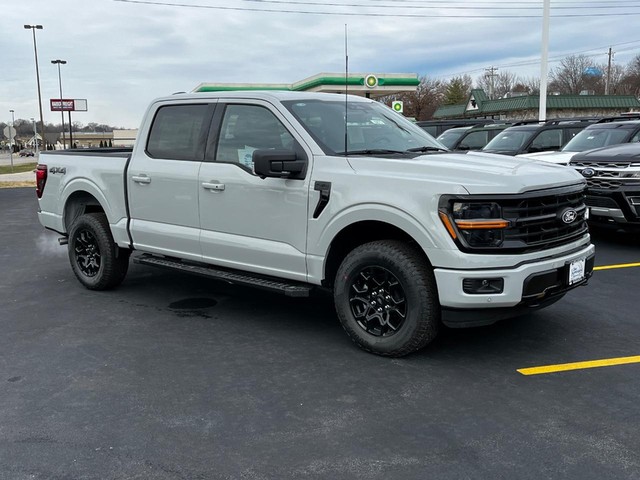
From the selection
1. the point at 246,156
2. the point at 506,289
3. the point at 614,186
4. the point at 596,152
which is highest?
the point at 246,156

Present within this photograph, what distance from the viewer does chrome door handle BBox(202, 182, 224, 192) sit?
5398 millimetres

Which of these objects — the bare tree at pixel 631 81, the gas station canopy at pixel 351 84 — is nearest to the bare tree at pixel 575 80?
the bare tree at pixel 631 81

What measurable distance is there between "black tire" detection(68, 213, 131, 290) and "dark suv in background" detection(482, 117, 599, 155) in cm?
838

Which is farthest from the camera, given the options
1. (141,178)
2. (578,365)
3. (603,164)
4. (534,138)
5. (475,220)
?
(534,138)

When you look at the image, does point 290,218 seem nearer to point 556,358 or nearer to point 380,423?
point 380,423

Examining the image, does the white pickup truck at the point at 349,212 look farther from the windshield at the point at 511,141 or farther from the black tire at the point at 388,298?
the windshield at the point at 511,141

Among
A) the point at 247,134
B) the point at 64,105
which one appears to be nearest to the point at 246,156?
the point at 247,134

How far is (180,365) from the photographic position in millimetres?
4613

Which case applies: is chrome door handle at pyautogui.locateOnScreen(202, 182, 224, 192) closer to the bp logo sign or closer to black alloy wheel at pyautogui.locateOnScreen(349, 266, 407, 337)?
black alloy wheel at pyautogui.locateOnScreen(349, 266, 407, 337)

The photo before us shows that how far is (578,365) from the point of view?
14.7ft

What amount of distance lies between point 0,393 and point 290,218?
241 cm

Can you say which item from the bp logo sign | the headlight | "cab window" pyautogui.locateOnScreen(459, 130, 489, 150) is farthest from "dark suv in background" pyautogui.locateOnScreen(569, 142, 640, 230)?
the bp logo sign

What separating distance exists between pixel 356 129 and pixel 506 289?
1.97m

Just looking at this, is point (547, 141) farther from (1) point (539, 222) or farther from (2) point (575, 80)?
(2) point (575, 80)
